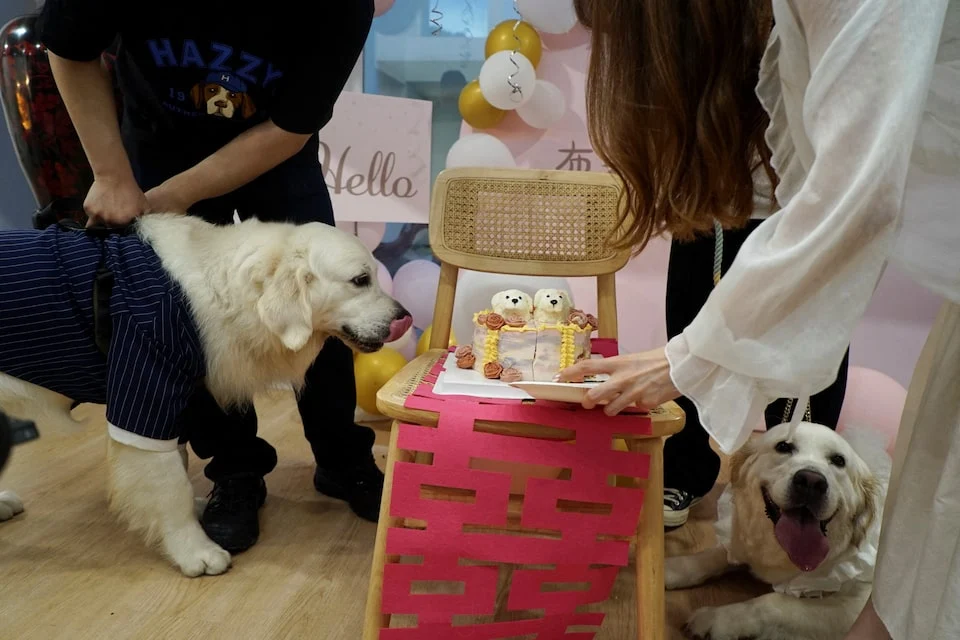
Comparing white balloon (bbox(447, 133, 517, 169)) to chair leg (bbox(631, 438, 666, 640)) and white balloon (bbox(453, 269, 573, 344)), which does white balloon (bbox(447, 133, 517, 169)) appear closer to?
white balloon (bbox(453, 269, 573, 344))

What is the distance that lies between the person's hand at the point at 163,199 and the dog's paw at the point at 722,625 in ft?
4.38

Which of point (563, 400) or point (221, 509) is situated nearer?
point (563, 400)

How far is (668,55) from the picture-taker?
82 cm

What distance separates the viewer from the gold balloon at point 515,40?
2.27 metres

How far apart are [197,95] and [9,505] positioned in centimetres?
107

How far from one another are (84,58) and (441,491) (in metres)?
1.11

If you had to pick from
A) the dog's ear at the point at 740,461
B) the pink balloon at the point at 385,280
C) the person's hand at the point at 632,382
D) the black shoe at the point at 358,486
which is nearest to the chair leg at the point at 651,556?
the person's hand at the point at 632,382

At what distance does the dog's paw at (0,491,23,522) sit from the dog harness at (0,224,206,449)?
1.51 ft

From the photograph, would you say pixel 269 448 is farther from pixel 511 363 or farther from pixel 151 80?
pixel 151 80

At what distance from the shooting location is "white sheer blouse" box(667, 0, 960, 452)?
24.9 inches

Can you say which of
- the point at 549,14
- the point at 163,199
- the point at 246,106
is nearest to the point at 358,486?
the point at 163,199

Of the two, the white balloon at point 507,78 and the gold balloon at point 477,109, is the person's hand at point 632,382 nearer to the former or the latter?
the white balloon at point 507,78

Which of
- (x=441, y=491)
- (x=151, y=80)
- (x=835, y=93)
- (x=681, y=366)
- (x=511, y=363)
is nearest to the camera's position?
(x=835, y=93)

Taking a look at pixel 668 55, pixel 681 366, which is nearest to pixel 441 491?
pixel 681 366
